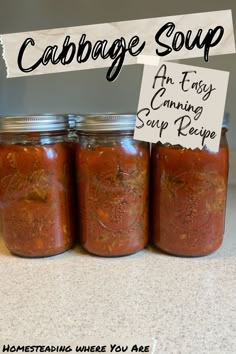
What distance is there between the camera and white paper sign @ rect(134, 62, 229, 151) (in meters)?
0.52

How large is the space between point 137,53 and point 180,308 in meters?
0.38

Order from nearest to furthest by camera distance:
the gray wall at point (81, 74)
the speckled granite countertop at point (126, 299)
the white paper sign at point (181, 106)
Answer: the speckled granite countertop at point (126, 299), the white paper sign at point (181, 106), the gray wall at point (81, 74)

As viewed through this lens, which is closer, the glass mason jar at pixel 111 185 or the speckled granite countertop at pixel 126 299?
the speckled granite countertop at pixel 126 299

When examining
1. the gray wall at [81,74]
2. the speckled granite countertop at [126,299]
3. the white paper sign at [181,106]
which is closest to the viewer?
the speckled granite countertop at [126,299]

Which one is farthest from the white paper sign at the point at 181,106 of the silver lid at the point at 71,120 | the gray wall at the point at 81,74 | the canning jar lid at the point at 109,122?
the gray wall at the point at 81,74

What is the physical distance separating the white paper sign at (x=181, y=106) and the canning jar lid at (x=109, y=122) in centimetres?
2

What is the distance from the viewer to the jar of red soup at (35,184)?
0.55m

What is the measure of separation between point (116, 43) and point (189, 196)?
27 cm

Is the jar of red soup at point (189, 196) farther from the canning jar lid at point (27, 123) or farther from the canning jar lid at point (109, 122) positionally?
the canning jar lid at point (27, 123)

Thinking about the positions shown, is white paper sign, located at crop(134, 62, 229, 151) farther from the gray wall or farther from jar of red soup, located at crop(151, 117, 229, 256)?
the gray wall

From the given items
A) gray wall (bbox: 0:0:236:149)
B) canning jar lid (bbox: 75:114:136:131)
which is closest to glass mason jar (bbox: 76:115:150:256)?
canning jar lid (bbox: 75:114:136:131)

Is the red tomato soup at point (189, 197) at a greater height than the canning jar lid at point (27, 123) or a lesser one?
lesser

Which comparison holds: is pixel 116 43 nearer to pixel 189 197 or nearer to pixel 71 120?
pixel 71 120

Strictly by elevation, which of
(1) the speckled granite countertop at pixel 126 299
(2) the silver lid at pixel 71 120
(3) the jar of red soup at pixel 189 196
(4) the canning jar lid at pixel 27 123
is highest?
(2) the silver lid at pixel 71 120
